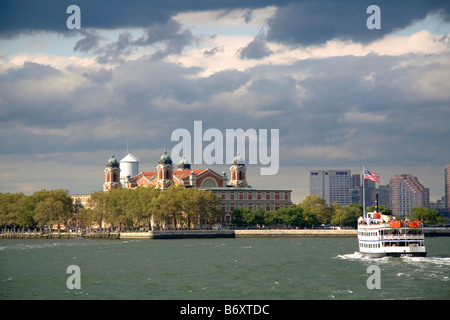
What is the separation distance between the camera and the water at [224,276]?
63.5 metres

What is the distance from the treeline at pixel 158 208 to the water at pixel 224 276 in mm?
67703

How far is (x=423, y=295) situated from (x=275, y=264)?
1118 inches

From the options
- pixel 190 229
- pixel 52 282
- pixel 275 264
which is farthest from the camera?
pixel 190 229

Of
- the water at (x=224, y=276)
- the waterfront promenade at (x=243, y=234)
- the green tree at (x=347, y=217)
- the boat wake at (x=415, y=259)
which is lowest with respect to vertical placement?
the water at (x=224, y=276)

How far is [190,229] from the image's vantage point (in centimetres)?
17988

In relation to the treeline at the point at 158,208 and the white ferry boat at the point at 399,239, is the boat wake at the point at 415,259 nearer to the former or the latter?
the white ferry boat at the point at 399,239

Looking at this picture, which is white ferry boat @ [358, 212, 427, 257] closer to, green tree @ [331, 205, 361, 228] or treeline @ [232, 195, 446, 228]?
treeline @ [232, 195, 446, 228]

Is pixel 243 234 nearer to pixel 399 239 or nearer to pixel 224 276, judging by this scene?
A: pixel 399 239

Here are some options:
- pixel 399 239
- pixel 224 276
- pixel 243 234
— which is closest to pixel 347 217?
pixel 243 234

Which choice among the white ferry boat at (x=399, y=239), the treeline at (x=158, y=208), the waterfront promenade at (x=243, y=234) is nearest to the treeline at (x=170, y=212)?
the treeline at (x=158, y=208)

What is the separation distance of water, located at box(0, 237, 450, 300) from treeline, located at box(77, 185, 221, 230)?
6770 centimetres
